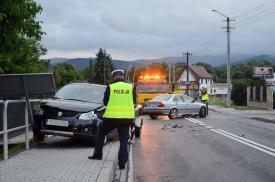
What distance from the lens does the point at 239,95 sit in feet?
190

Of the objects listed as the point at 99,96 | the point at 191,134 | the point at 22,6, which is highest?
the point at 22,6

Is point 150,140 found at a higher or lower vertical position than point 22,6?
lower

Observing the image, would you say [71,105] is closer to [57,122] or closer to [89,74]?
[57,122]

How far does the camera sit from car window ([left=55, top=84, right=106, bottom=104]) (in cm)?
1428

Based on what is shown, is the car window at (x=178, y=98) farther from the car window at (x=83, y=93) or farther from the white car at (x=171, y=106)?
A: the car window at (x=83, y=93)

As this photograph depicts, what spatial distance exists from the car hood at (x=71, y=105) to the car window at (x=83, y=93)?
0.45 meters

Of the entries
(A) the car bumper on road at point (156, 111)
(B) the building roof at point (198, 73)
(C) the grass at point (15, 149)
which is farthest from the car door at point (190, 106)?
(B) the building roof at point (198, 73)

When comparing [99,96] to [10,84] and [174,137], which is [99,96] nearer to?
[10,84]

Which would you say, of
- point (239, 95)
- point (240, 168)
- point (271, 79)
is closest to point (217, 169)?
point (240, 168)

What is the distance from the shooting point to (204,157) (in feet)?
41.8

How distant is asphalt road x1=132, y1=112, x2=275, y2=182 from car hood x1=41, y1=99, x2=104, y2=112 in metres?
1.53

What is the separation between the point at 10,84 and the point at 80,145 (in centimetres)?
234

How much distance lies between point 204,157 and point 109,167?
11.8 ft

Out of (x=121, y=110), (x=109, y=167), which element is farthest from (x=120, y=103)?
(x=109, y=167)
